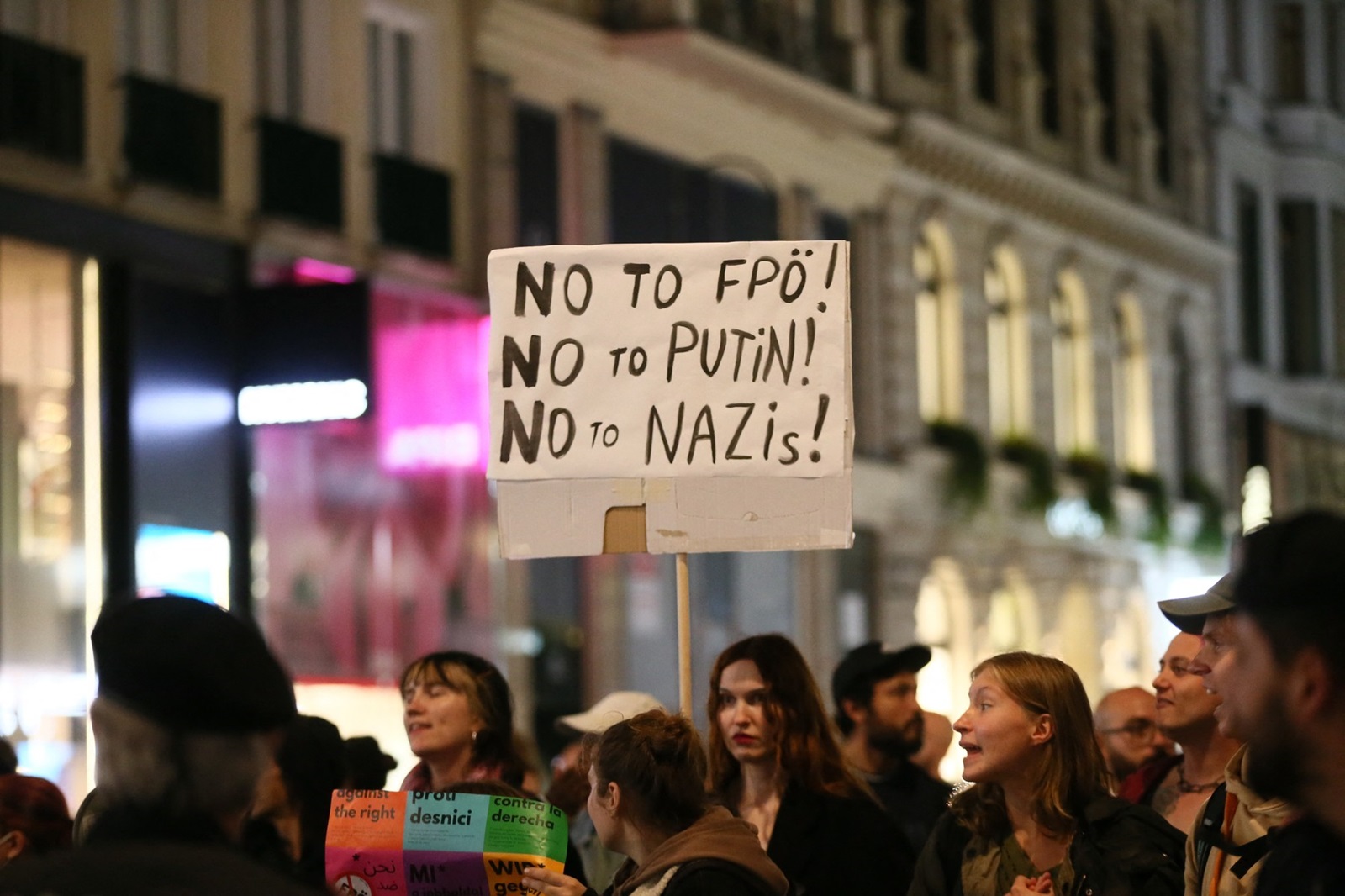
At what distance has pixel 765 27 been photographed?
23.6 meters

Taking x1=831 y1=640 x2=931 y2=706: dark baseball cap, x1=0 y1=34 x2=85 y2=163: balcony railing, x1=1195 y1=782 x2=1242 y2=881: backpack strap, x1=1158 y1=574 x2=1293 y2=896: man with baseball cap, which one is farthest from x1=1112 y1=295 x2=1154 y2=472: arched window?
x1=1195 y1=782 x2=1242 y2=881: backpack strap

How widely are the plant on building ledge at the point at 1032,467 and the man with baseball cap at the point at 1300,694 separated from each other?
25175 millimetres

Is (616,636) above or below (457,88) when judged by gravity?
below

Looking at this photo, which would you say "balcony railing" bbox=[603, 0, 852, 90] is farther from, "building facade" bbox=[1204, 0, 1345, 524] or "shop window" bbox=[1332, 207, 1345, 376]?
"shop window" bbox=[1332, 207, 1345, 376]

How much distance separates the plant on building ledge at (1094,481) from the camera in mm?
29672

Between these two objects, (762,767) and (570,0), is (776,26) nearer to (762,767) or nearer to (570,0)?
(570,0)

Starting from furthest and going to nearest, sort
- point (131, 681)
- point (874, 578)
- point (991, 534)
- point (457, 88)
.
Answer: point (991, 534) < point (874, 578) < point (457, 88) < point (131, 681)

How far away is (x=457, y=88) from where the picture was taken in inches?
765

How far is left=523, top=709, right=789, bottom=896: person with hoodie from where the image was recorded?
16.5ft

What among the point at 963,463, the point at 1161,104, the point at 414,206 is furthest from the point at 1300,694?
the point at 1161,104

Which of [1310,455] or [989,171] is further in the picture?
[1310,455]

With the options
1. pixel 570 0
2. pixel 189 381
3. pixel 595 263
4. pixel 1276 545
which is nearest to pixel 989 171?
pixel 570 0

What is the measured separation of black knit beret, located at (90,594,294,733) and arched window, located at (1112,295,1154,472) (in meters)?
29.5

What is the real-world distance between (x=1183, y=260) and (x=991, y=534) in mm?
8148
